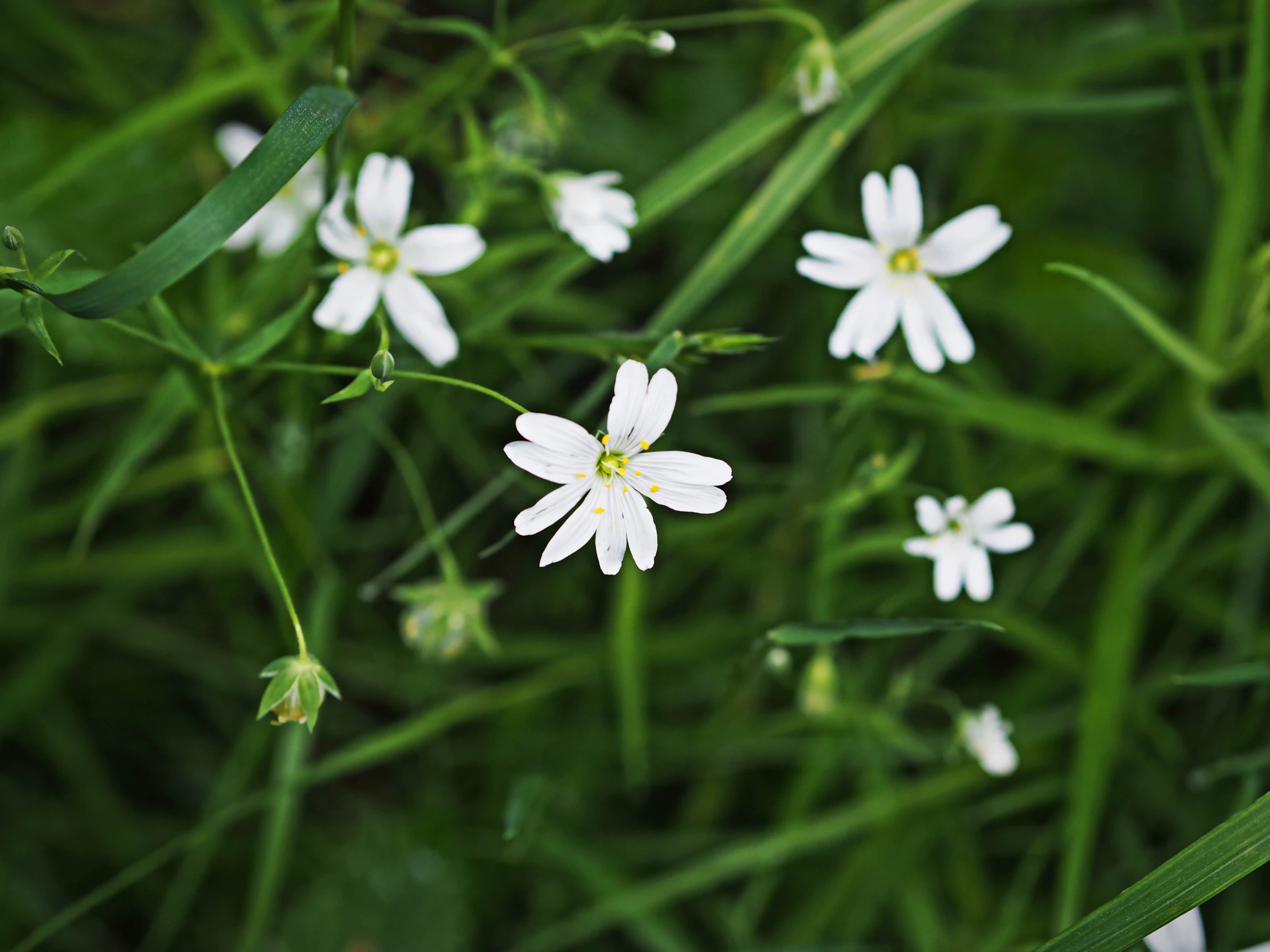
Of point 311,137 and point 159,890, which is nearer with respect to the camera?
point 311,137

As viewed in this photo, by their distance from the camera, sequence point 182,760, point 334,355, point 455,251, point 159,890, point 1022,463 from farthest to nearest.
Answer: point 182,760 → point 159,890 → point 1022,463 → point 334,355 → point 455,251

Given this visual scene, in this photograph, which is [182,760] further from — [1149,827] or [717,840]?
[1149,827]

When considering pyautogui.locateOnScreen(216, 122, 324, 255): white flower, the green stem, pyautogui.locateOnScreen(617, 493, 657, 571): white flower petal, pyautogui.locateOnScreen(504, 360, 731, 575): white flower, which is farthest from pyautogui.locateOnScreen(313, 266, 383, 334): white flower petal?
pyautogui.locateOnScreen(216, 122, 324, 255): white flower

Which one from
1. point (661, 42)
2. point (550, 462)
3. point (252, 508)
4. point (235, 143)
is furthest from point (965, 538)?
point (235, 143)

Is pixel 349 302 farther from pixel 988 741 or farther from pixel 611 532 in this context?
pixel 988 741

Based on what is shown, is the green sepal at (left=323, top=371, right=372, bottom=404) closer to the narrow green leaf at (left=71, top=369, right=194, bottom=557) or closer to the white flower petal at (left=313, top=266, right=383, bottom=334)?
the white flower petal at (left=313, top=266, right=383, bottom=334)

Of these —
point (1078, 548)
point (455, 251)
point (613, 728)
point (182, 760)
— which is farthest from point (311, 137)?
point (182, 760)
